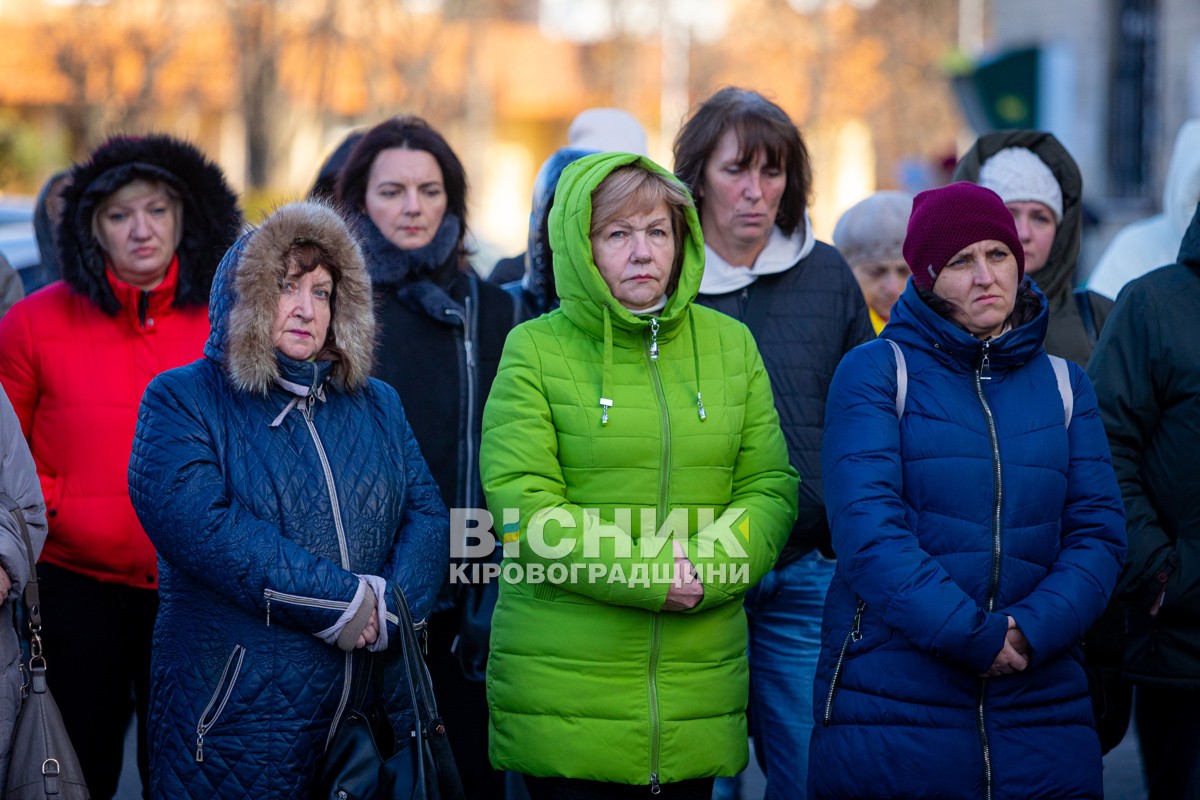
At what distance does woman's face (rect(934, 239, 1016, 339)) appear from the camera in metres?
3.90

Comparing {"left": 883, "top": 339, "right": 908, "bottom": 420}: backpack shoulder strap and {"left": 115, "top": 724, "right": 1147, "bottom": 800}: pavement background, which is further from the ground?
{"left": 883, "top": 339, "right": 908, "bottom": 420}: backpack shoulder strap

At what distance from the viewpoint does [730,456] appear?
404 cm

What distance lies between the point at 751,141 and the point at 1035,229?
108cm

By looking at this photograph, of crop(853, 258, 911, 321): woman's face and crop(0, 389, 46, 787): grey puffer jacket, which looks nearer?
crop(0, 389, 46, 787): grey puffer jacket

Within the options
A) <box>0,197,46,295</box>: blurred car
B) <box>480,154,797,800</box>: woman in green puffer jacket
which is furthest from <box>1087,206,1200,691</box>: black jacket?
<box>0,197,46,295</box>: blurred car

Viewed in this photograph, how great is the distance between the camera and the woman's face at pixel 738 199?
4.77 m

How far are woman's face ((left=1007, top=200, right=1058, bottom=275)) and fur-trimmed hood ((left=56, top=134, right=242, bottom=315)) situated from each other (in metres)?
2.57

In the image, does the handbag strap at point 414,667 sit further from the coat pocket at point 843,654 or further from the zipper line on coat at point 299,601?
the coat pocket at point 843,654

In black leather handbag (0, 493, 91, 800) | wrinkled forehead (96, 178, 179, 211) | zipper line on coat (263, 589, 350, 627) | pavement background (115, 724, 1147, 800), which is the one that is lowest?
pavement background (115, 724, 1147, 800)

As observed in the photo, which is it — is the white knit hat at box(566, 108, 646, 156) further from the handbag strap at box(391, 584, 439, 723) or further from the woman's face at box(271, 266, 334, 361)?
the handbag strap at box(391, 584, 439, 723)

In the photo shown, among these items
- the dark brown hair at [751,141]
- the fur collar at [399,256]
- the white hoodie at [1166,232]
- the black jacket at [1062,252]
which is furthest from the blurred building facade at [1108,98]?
the fur collar at [399,256]

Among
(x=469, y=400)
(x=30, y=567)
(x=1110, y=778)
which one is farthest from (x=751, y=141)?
(x=1110, y=778)

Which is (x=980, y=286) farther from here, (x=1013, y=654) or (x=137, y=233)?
(x=137, y=233)

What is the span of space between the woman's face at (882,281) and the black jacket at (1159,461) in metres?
1.39
